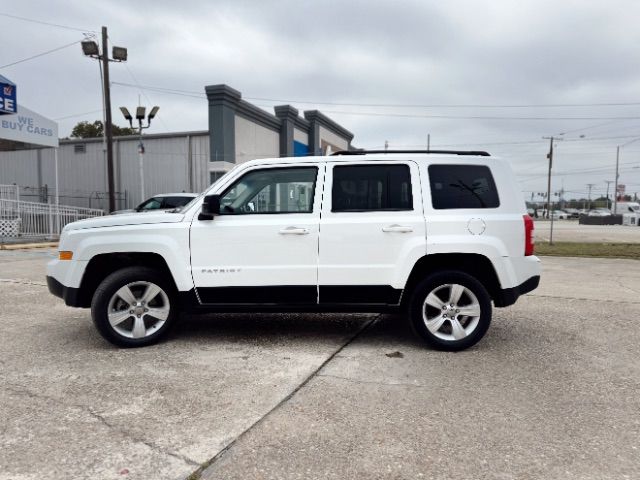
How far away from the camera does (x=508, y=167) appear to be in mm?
4883

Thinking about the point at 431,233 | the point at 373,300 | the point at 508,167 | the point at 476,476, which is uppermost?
the point at 508,167

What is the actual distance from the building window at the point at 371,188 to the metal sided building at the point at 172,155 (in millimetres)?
18865

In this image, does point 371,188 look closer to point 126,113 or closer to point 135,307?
point 135,307

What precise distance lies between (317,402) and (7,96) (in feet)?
60.4

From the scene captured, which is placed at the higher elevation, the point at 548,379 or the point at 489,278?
the point at 489,278

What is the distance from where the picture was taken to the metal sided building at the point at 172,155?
23.0 meters

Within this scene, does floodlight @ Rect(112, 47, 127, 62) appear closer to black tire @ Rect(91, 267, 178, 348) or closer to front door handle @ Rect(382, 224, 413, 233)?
black tire @ Rect(91, 267, 178, 348)

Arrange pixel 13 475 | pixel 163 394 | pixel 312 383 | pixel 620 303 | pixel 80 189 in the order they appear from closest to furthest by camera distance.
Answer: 1. pixel 13 475
2. pixel 163 394
3. pixel 312 383
4. pixel 620 303
5. pixel 80 189

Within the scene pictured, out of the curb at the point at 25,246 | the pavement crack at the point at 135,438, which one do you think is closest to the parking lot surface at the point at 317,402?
the pavement crack at the point at 135,438

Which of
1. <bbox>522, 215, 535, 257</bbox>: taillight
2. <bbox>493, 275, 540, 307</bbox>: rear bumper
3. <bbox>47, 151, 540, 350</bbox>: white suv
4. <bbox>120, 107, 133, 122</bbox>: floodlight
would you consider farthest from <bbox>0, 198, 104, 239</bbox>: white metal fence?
<bbox>522, 215, 535, 257</bbox>: taillight

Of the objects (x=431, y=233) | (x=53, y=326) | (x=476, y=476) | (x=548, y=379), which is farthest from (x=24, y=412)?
(x=548, y=379)

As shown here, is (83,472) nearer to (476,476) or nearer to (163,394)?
(163,394)

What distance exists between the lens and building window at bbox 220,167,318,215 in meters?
4.80

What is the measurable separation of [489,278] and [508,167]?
115 centimetres
